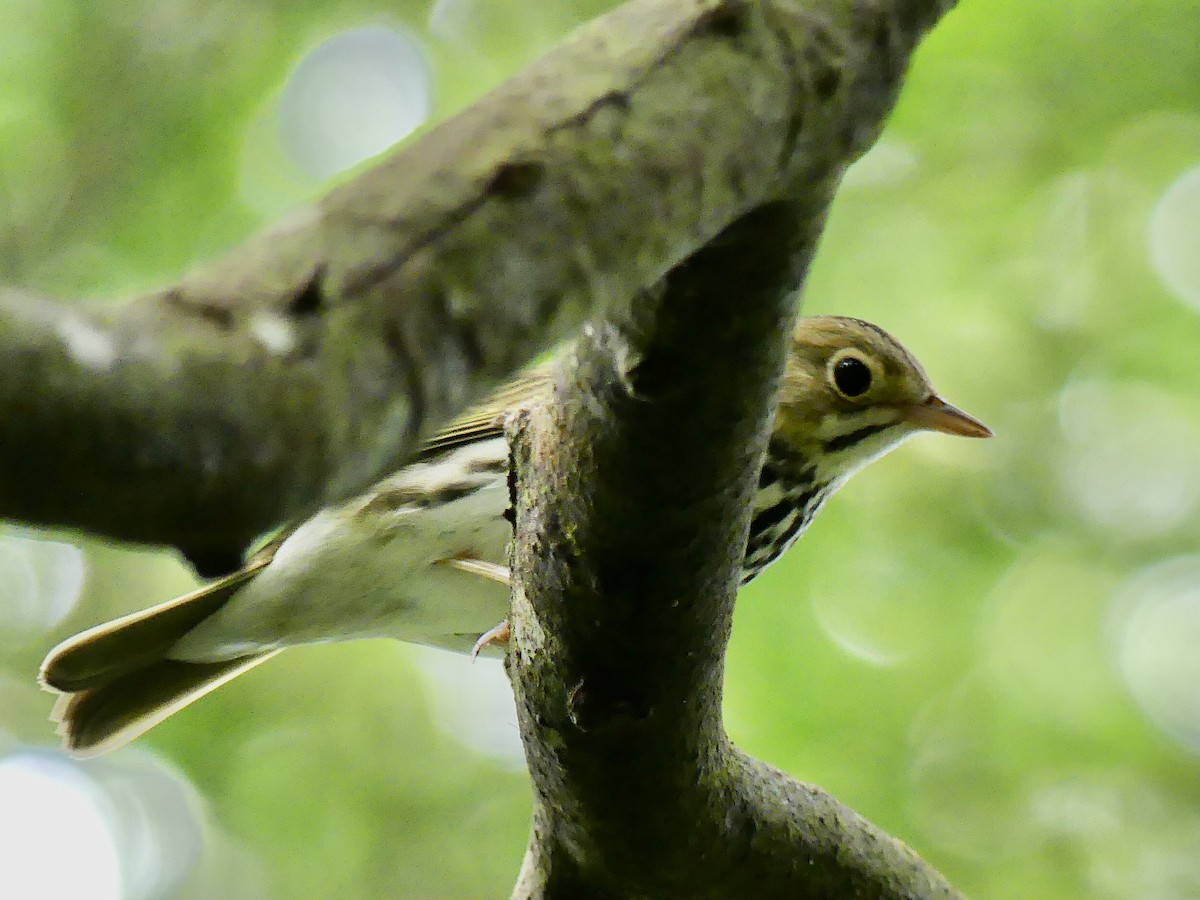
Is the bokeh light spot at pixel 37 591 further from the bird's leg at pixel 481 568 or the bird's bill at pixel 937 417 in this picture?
the bird's bill at pixel 937 417

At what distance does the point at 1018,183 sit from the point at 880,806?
8.26 ft

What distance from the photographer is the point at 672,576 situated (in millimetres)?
1808

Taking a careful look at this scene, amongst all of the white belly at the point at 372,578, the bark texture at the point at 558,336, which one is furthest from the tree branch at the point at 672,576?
the white belly at the point at 372,578

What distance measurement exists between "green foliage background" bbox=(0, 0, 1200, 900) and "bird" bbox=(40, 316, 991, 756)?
42.7 inches

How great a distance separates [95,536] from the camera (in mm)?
663

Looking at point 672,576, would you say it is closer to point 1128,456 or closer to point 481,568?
point 481,568

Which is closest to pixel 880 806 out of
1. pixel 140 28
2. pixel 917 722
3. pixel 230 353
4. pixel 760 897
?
pixel 917 722

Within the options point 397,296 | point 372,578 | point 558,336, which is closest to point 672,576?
point 558,336

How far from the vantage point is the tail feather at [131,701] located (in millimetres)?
3801

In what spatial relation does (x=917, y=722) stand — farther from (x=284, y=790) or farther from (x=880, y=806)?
(x=284, y=790)

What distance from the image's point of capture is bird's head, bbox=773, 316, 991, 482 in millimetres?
3697

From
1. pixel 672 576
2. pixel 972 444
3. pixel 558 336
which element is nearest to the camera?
pixel 558 336

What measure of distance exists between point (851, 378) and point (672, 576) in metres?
2.03

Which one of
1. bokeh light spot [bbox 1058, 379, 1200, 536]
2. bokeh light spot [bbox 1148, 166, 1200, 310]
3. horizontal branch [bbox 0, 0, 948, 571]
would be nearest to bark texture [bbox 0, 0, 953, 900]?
horizontal branch [bbox 0, 0, 948, 571]
